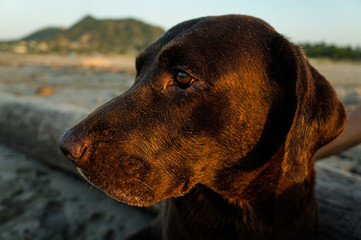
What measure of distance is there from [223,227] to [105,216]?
157 centimetres

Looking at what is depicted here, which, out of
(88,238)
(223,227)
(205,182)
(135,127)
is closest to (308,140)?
(205,182)

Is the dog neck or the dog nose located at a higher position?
the dog nose

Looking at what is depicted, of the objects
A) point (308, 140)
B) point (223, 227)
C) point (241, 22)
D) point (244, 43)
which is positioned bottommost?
point (223, 227)

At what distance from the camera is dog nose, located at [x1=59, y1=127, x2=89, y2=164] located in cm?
144

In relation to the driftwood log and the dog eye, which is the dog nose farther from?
the driftwood log

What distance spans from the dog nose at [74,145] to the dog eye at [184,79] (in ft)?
2.15

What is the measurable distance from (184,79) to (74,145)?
74 centimetres

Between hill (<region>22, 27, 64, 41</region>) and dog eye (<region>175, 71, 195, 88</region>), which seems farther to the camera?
hill (<region>22, 27, 64, 41</region>)

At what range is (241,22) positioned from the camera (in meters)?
1.73

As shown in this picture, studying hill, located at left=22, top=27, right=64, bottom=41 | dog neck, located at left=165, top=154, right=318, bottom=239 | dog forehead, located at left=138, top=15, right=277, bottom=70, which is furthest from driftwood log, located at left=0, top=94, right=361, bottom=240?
hill, located at left=22, top=27, right=64, bottom=41

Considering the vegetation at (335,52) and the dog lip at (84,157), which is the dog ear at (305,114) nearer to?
the dog lip at (84,157)

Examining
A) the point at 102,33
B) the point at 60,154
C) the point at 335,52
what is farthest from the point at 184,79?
the point at 102,33

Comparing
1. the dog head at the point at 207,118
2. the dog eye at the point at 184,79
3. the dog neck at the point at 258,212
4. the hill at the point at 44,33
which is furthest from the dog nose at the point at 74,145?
A: the hill at the point at 44,33

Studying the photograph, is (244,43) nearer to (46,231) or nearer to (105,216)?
(105,216)
